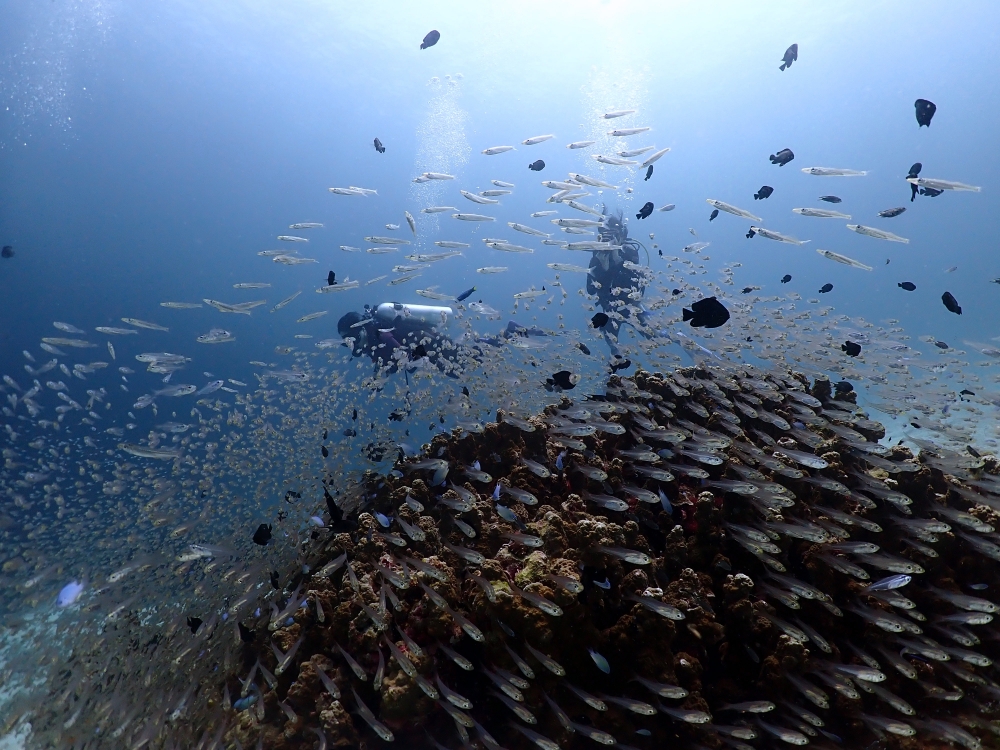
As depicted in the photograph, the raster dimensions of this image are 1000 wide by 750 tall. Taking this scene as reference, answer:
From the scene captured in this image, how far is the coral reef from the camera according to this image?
3883 millimetres

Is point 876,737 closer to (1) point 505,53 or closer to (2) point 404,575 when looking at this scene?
(2) point 404,575

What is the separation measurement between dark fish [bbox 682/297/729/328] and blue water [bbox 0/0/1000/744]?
19752mm

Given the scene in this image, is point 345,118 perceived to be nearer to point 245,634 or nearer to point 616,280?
point 616,280

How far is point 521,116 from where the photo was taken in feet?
189

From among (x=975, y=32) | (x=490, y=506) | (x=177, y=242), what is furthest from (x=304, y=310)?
(x=975, y=32)

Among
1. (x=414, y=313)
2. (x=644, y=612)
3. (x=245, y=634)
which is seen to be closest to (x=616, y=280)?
(x=414, y=313)

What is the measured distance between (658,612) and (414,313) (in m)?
11.6

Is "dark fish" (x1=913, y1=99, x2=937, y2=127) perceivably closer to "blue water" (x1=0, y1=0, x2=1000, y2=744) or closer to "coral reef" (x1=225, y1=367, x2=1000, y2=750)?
"coral reef" (x1=225, y1=367, x2=1000, y2=750)

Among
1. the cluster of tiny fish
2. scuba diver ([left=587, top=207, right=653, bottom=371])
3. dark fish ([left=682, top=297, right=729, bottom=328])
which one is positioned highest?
dark fish ([left=682, top=297, right=729, bottom=328])

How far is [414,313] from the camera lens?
1406 centimetres

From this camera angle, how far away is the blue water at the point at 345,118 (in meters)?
41.4

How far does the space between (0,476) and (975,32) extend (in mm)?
91481

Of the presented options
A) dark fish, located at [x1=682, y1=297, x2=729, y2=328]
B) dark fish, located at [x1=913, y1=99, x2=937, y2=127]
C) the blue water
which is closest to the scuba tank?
dark fish, located at [x1=682, y1=297, x2=729, y2=328]

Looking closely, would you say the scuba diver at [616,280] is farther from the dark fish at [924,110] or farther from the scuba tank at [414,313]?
the dark fish at [924,110]
